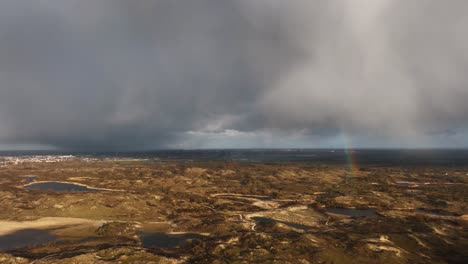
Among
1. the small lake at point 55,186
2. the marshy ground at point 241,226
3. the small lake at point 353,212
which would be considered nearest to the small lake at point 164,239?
the marshy ground at point 241,226

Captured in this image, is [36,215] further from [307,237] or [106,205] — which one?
[307,237]

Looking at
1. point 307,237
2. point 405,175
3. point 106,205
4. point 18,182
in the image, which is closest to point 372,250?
point 307,237

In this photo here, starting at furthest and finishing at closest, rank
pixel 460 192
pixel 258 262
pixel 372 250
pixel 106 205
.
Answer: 1. pixel 460 192
2. pixel 106 205
3. pixel 372 250
4. pixel 258 262

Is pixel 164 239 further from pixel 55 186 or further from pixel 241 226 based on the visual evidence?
pixel 55 186

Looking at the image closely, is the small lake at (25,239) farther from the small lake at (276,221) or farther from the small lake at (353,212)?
the small lake at (353,212)

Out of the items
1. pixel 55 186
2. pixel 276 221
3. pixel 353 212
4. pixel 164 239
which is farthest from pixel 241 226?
pixel 55 186
